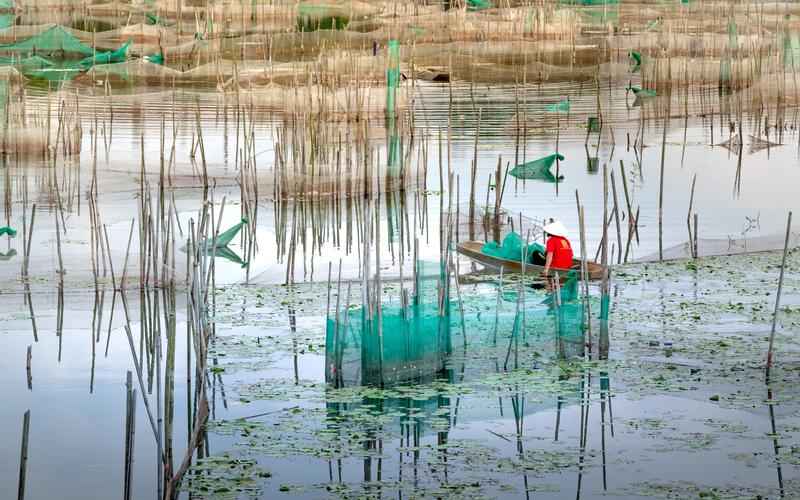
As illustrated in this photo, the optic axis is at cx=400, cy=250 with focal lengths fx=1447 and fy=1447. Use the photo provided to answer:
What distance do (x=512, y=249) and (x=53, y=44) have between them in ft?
36.5

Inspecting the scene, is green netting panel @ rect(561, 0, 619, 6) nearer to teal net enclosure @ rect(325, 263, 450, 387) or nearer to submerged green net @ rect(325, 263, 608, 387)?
submerged green net @ rect(325, 263, 608, 387)

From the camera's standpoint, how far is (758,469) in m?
5.23

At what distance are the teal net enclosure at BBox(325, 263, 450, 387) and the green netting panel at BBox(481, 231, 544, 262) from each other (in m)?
2.06

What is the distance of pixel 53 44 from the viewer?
713 inches

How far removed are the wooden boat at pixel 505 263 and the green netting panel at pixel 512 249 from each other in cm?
4

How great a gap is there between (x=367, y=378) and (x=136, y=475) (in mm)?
1202

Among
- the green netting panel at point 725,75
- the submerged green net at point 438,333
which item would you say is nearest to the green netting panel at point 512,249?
the submerged green net at point 438,333

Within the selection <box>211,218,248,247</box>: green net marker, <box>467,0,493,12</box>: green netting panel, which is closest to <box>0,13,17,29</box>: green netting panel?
<box>467,0,493,12</box>: green netting panel

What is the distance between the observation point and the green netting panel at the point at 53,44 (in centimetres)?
1794

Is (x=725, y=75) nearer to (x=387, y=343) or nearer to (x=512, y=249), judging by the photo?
(x=512, y=249)

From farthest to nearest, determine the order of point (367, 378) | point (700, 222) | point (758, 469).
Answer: point (700, 222) → point (367, 378) → point (758, 469)

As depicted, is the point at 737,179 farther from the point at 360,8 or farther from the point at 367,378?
the point at 360,8

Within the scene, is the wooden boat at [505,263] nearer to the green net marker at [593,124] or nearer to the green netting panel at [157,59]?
the green net marker at [593,124]

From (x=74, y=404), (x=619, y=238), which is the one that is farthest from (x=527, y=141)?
(x=74, y=404)
